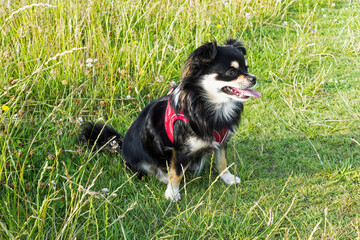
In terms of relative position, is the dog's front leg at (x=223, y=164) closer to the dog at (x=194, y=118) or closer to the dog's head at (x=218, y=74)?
the dog at (x=194, y=118)

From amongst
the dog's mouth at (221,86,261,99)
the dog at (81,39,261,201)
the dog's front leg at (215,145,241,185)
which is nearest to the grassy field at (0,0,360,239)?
the dog's front leg at (215,145,241,185)

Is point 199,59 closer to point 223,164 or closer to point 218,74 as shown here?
point 218,74

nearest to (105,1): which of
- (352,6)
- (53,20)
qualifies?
(53,20)

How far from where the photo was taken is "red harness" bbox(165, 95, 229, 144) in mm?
2528

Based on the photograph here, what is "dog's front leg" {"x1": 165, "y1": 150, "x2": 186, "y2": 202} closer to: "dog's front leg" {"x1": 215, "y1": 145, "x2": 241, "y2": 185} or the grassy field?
the grassy field

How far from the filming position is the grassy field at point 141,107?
7.58 ft

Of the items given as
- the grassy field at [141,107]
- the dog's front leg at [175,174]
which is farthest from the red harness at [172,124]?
the grassy field at [141,107]

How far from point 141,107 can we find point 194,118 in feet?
4.30

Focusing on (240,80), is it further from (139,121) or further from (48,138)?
(48,138)

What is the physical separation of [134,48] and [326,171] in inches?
88.9

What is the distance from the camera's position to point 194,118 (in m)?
2.51

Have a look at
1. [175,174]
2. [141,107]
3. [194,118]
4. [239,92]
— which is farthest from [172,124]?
[141,107]

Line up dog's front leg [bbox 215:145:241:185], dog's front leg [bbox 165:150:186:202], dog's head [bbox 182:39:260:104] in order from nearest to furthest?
dog's head [bbox 182:39:260:104]
dog's front leg [bbox 165:150:186:202]
dog's front leg [bbox 215:145:241:185]

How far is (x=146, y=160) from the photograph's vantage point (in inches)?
113
